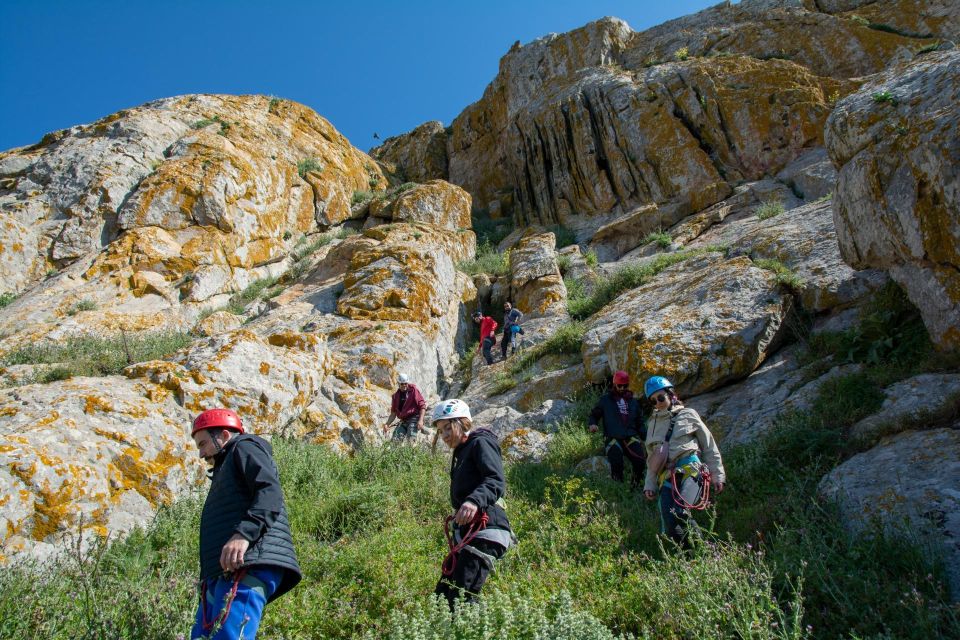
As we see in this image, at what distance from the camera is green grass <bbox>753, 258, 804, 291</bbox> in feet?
27.0

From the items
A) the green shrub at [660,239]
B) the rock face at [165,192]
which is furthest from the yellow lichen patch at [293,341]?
the green shrub at [660,239]

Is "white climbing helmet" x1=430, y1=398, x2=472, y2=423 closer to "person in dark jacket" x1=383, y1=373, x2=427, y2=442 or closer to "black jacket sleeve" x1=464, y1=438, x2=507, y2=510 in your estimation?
"black jacket sleeve" x1=464, y1=438, x2=507, y2=510

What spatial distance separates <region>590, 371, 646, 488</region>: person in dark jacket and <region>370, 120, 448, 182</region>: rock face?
26.2m

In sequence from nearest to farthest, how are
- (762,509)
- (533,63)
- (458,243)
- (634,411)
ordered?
1. (762,509)
2. (634,411)
3. (458,243)
4. (533,63)

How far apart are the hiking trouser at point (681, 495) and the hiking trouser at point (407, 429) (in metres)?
4.61

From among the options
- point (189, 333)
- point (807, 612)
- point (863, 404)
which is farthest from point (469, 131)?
point (807, 612)

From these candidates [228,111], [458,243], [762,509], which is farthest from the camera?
[228,111]

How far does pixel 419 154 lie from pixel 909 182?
29952mm

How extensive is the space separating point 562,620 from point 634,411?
4.29m

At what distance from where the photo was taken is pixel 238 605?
257 centimetres

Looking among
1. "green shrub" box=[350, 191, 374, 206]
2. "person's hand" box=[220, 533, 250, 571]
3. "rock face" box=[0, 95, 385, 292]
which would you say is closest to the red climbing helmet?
"person's hand" box=[220, 533, 250, 571]

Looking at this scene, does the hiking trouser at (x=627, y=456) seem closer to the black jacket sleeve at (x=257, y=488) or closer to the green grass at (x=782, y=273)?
the green grass at (x=782, y=273)

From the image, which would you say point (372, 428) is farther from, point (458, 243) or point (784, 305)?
point (458, 243)

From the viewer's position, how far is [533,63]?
100 feet
